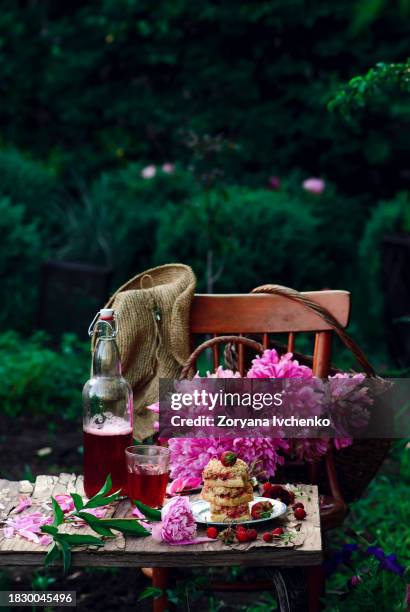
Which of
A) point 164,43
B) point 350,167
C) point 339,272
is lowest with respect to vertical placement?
point 339,272

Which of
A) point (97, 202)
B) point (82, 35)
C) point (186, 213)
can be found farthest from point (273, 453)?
point (82, 35)

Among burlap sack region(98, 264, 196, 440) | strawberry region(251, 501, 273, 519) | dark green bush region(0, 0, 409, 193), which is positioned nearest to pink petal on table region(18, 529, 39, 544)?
strawberry region(251, 501, 273, 519)

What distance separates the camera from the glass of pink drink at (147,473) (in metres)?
2.01

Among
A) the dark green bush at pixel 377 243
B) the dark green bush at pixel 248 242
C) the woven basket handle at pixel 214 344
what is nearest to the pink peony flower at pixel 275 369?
the woven basket handle at pixel 214 344

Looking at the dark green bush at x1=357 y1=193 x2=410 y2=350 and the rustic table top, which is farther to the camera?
the dark green bush at x1=357 y1=193 x2=410 y2=350

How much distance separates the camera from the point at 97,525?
6.19 feet

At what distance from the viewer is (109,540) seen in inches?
74.2

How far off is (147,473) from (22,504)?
310 mm

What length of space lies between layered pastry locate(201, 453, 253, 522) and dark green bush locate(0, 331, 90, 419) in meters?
3.00

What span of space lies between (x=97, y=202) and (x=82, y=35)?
6.87 feet

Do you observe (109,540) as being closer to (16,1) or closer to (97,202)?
(97,202)

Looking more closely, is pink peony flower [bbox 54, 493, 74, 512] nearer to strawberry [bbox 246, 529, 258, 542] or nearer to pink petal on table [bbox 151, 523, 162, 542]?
pink petal on table [bbox 151, 523, 162, 542]

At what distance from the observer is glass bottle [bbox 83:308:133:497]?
2.09 meters

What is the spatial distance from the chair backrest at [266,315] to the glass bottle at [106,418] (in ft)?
1.92
